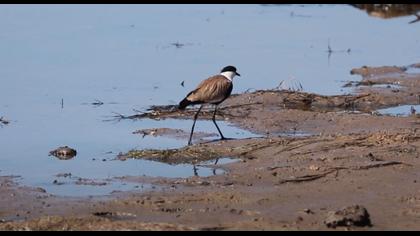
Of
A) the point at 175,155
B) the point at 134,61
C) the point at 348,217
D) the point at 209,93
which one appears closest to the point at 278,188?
the point at 348,217

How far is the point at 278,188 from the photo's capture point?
31.8 ft

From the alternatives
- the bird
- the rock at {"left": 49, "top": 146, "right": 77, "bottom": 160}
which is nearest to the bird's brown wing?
the bird

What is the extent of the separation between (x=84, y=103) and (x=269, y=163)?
503cm

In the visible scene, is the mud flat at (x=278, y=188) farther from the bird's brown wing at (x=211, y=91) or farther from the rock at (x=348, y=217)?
the bird's brown wing at (x=211, y=91)

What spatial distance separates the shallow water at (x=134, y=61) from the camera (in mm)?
12328

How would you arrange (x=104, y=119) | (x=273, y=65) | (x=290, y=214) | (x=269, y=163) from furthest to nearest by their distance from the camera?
1. (x=273, y=65)
2. (x=104, y=119)
3. (x=269, y=163)
4. (x=290, y=214)

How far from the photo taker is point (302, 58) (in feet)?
65.2

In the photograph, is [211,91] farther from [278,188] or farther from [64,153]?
[278,188]

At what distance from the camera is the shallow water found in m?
12.3

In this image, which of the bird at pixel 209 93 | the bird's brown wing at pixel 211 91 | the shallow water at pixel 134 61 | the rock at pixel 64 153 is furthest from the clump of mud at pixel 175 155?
the bird's brown wing at pixel 211 91

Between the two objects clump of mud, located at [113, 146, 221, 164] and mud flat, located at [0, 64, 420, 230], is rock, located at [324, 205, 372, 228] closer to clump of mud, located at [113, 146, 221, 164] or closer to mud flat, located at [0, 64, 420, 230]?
mud flat, located at [0, 64, 420, 230]

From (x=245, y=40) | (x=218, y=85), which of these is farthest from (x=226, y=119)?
(x=245, y=40)
